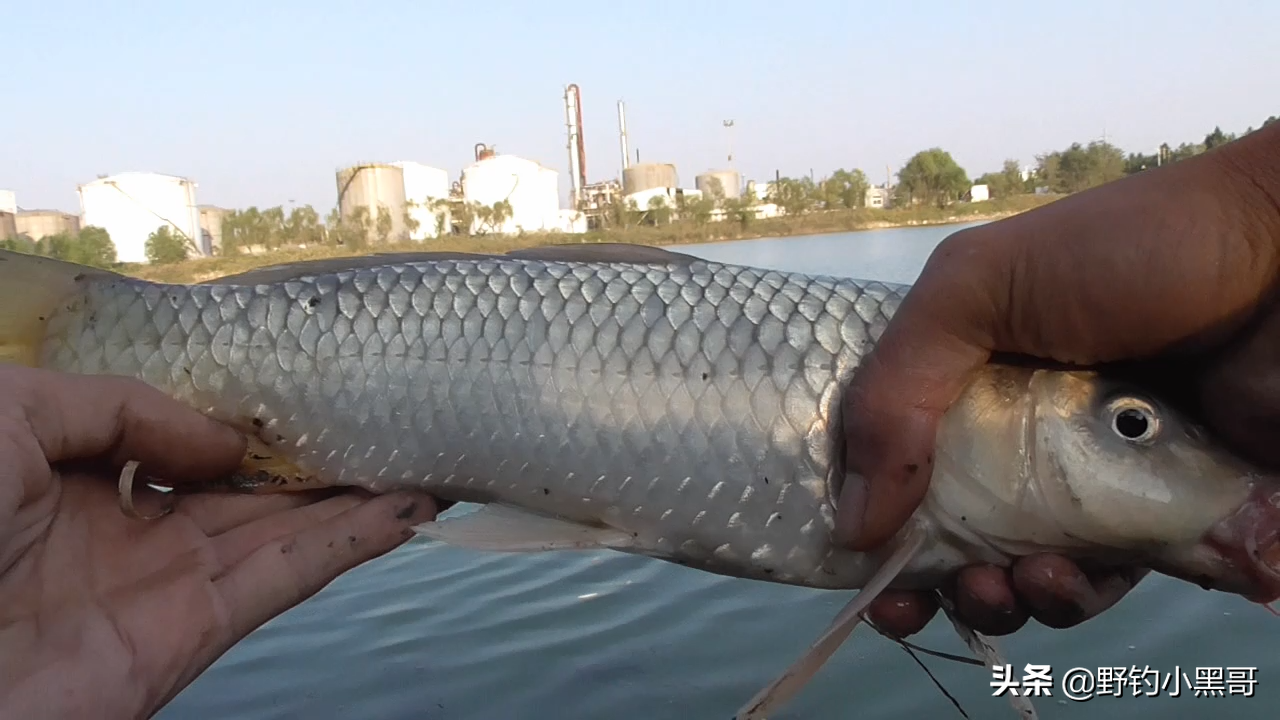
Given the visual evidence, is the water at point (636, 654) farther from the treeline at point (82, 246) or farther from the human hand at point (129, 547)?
the treeline at point (82, 246)

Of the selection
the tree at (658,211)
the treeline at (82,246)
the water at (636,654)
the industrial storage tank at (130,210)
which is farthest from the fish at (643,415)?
the tree at (658,211)

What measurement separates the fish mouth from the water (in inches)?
75.8

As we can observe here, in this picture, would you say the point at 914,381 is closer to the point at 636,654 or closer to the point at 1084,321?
the point at 1084,321

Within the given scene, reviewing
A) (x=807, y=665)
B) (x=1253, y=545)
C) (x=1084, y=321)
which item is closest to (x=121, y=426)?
(x=807, y=665)

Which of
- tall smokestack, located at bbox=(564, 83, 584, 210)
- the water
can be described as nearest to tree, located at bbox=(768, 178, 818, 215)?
tall smokestack, located at bbox=(564, 83, 584, 210)

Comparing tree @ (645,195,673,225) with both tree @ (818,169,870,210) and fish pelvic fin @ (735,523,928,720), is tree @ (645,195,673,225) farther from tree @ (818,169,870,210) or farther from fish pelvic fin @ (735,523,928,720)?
fish pelvic fin @ (735,523,928,720)

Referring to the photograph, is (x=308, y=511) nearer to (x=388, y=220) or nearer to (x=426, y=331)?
(x=426, y=331)

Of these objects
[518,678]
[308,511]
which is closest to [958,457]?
[308,511]

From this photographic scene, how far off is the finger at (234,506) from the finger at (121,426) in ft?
0.38

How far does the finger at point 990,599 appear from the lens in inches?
81.3

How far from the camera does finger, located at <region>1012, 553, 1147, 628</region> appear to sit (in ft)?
6.60

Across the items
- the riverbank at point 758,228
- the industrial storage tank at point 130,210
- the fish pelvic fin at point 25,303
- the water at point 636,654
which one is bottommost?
the water at point 636,654

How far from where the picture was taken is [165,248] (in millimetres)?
43500

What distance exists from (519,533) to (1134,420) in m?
1.53
